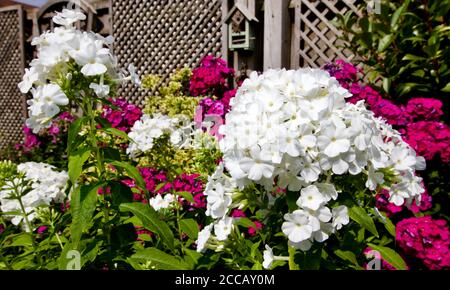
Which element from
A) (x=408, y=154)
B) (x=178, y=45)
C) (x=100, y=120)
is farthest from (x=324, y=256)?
(x=178, y=45)

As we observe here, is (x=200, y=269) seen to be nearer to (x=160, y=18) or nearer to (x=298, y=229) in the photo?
(x=298, y=229)

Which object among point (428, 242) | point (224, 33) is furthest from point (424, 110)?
point (224, 33)

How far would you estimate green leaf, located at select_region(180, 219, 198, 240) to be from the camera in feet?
4.96

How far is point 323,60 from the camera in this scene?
386cm

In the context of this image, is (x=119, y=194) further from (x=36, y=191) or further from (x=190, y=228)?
(x=36, y=191)

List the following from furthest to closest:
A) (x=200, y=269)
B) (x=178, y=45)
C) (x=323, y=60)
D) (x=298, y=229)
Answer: (x=178, y=45), (x=323, y=60), (x=200, y=269), (x=298, y=229)

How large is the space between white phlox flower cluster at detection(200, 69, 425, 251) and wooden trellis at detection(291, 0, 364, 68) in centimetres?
279

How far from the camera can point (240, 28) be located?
4250mm

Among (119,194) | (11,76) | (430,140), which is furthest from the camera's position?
(11,76)

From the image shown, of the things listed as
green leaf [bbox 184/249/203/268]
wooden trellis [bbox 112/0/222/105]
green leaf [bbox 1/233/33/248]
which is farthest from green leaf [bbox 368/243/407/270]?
wooden trellis [bbox 112/0/222/105]

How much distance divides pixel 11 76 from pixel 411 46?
614 centimetres

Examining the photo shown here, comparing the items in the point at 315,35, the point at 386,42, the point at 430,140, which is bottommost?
the point at 430,140

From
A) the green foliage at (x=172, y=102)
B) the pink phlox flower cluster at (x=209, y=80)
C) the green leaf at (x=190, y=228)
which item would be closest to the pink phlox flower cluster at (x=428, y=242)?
the green leaf at (x=190, y=228)

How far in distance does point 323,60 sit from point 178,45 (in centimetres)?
193
